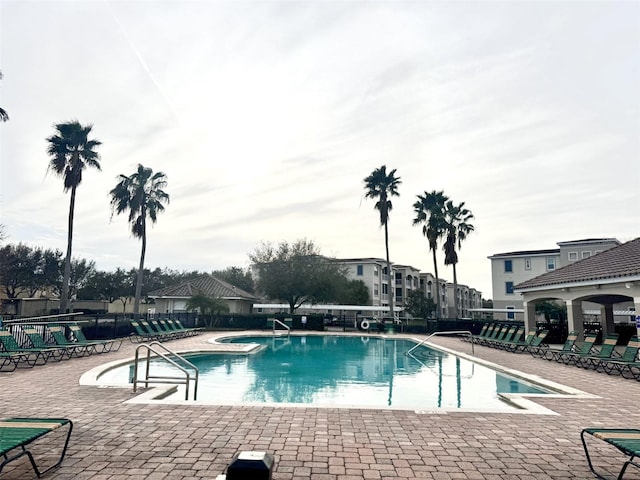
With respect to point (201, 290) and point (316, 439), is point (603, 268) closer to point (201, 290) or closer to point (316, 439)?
point (316, 439)

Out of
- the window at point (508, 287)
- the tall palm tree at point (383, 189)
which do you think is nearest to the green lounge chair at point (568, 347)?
the tall palm tree at point (383, 189)

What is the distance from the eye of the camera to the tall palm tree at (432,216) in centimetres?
3428

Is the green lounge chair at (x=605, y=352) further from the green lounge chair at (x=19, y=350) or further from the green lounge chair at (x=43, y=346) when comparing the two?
the green lounge chair at (x=19, y=350)

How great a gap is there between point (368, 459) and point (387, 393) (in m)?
5.90

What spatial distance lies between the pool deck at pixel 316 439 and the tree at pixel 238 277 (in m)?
53.5

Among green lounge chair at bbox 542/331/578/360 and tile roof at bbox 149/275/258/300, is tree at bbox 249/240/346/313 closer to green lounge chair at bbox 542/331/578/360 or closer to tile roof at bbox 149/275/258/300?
tile roof at bbox 149/275/258/300

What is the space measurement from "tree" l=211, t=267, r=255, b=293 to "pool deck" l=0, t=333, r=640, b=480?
5349cm

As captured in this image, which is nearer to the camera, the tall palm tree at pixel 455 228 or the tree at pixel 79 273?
the tall palm tree at pixel 455 228

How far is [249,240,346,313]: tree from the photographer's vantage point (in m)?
37.2

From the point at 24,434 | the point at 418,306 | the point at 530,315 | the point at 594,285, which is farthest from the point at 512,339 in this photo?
the point at 418,306

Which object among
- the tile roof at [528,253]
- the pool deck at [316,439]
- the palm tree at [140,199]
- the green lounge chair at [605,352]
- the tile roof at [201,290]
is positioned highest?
the palm tree at [140,199]

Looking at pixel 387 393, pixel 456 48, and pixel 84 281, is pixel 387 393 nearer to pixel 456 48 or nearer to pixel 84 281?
pixel 456 48

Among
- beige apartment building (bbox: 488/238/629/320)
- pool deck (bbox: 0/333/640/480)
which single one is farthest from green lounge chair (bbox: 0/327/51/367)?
beige apartment building (bbox: 488/238/629/320)

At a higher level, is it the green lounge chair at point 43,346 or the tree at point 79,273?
the tree at point 79,273
